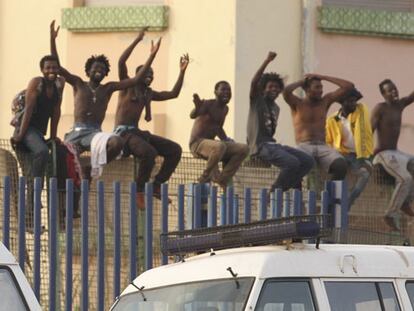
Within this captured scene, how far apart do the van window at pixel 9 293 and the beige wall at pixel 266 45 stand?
9109 mm

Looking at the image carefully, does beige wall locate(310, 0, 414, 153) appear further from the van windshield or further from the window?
the van windshield

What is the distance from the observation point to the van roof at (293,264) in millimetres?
9305

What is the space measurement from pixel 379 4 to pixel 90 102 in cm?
515

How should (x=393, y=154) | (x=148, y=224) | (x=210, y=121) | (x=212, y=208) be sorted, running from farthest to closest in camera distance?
1. (x=393, y=154)
2. (x=210, y=121)
3. (x=212, y=208)
4. (x=148, y=224)

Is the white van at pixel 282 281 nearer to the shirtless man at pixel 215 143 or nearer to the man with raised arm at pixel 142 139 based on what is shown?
the man with raised arm at pixel 142 139

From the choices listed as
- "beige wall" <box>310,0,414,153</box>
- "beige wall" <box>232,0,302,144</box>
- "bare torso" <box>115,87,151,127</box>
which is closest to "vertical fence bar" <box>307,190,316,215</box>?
"bare torso" <box>115,87,151,127</box>

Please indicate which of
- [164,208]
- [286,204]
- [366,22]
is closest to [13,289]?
[164,208]

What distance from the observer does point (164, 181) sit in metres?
14.6

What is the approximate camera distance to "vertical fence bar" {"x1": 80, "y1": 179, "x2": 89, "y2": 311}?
13250 millimetres

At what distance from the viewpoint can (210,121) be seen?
51.4 ft

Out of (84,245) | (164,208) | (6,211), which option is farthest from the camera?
(164,208)

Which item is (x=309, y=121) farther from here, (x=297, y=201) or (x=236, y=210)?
(x=236, y=210)

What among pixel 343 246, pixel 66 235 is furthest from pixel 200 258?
pixel 66 235

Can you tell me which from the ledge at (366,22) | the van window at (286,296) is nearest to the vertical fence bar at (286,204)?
the ledge at (366,22)
